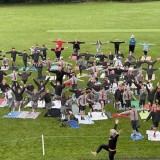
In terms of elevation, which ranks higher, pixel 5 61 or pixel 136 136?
pixel 5 61

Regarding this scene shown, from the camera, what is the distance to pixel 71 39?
47656 millimetres

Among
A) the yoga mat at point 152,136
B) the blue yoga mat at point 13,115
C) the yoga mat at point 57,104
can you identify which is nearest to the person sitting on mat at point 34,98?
the blue yoga mat at point 13,115

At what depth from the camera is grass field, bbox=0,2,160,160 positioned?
713 inches

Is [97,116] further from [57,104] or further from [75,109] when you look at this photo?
[57,104]

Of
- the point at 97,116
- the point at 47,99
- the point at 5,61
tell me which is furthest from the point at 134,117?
the point at 5,61

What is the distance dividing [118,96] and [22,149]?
7.12 meters

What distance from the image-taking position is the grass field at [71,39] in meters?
18.1

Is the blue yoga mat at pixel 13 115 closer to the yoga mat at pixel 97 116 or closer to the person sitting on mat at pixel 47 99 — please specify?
the person sitting on mat at pixel 47 99

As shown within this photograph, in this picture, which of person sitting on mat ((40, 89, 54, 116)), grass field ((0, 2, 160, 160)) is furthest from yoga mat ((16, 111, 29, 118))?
person sitting on mat ((40, 89, 54, 116))

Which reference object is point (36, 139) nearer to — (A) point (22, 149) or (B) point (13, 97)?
(A) point (22, 149)

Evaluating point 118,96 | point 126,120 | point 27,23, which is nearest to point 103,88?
point 118,96

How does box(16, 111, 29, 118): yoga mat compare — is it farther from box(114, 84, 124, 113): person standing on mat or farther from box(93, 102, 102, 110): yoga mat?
box(114, 84, 124, 113): person standing on mat

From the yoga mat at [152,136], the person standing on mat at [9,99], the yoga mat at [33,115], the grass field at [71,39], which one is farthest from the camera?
the person standing on mat at [9,99]

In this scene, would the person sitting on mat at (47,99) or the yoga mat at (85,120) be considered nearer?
the yoga mat at (85,120)
